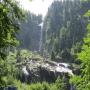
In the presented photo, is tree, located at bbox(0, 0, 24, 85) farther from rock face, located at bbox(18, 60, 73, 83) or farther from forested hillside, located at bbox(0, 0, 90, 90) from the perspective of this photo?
rock face, located at bbox(18, 60, 73, 83)

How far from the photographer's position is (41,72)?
121 meters

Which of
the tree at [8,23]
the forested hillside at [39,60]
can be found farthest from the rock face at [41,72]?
the tree at [8,23]

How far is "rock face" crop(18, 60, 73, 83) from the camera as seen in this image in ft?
381

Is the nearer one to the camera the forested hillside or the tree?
the tree

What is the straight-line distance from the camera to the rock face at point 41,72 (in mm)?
116012

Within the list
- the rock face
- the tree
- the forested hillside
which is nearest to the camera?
the tree

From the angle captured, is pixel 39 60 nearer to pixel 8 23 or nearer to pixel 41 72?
pixel 41 72

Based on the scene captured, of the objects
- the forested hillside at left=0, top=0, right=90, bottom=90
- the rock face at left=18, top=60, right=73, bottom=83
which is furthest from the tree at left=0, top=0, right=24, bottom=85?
the rock face at left=18, top=60, right=73, bottom=83

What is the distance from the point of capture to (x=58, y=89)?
69875 millimetres

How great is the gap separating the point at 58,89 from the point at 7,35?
58055mm

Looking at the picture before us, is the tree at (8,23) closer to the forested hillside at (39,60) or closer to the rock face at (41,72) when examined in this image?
the forested hillside at (39,60)

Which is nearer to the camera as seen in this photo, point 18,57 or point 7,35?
A: point 7,35

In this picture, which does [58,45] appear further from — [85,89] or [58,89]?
[85,89]

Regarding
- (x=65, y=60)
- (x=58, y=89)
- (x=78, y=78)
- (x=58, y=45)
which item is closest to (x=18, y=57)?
(x=65, y=60)
